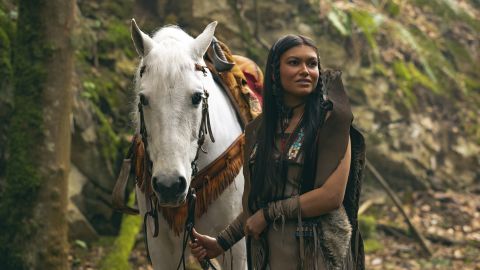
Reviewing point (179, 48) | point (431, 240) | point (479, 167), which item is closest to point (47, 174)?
point (179, 48)

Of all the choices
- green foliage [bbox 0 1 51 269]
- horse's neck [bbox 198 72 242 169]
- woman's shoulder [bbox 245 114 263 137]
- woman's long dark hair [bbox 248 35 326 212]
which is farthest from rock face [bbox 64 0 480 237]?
woman's long dark hair [bbox 248 35 326 212]

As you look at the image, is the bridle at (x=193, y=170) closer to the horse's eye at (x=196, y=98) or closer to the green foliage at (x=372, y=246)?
the horse's eye at (x=196, y=98)

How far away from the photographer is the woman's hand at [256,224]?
2.94 m

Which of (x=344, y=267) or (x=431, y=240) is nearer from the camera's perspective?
(x=344, y=267)

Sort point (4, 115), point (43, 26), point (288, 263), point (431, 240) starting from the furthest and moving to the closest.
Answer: point (431, 240), point (4, 115), point (43, 26), point (288, 263)

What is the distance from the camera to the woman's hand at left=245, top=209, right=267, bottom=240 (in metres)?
2.94

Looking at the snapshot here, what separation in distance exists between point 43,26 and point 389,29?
6.26 metres

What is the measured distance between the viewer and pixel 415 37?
10.5 meters

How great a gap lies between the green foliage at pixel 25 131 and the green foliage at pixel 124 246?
2.80 feet

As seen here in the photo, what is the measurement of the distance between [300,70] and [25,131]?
3.45 metres

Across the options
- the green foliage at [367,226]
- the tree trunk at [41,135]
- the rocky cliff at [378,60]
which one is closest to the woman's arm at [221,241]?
the tree trunk at [41,135]

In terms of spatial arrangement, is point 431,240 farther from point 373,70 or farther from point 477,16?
point 477,16

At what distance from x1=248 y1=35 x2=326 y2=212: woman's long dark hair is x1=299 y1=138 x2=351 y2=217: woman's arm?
0.32 ft

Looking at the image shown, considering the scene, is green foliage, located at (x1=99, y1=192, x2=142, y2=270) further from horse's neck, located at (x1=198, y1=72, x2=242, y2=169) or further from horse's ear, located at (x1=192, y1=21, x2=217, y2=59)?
horse's ear, located at (x1=192, y1=21, x2=217, y2=59)
